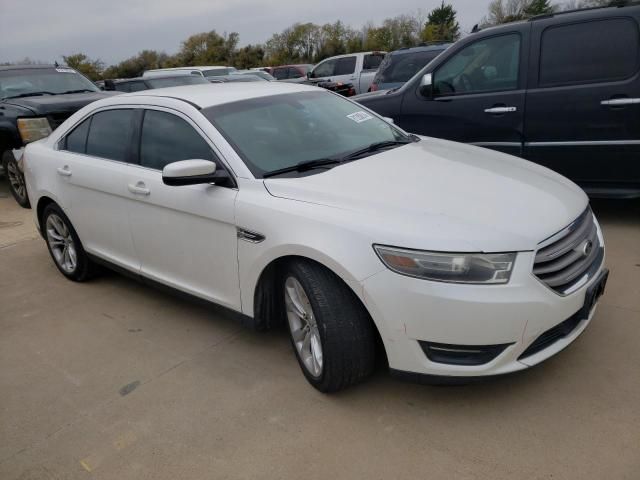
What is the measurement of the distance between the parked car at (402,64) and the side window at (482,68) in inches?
186

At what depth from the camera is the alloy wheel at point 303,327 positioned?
2.76 m

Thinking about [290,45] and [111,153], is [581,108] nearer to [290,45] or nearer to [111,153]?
[111,153]

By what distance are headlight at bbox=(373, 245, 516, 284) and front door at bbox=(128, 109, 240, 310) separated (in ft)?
3.60

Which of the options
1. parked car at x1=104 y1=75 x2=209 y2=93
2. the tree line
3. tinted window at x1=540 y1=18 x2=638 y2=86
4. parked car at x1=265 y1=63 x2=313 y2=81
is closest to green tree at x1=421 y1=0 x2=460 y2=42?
the tree line

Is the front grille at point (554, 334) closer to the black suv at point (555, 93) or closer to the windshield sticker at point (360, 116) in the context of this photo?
the windshield sticker at point (360, 116)

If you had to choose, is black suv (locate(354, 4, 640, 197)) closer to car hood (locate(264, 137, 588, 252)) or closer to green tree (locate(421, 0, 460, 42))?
car hood (locate(264, 137, 588, 252))

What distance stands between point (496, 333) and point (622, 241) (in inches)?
106

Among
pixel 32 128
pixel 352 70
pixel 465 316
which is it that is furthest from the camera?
pixel 352 70

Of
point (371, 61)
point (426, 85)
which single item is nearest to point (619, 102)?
point (426, 85)

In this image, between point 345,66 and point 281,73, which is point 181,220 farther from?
point 281,73

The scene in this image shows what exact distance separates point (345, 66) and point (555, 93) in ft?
40.9

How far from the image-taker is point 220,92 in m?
3.68

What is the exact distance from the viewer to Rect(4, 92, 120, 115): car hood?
704 centimetres

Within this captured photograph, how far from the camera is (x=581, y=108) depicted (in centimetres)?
465
